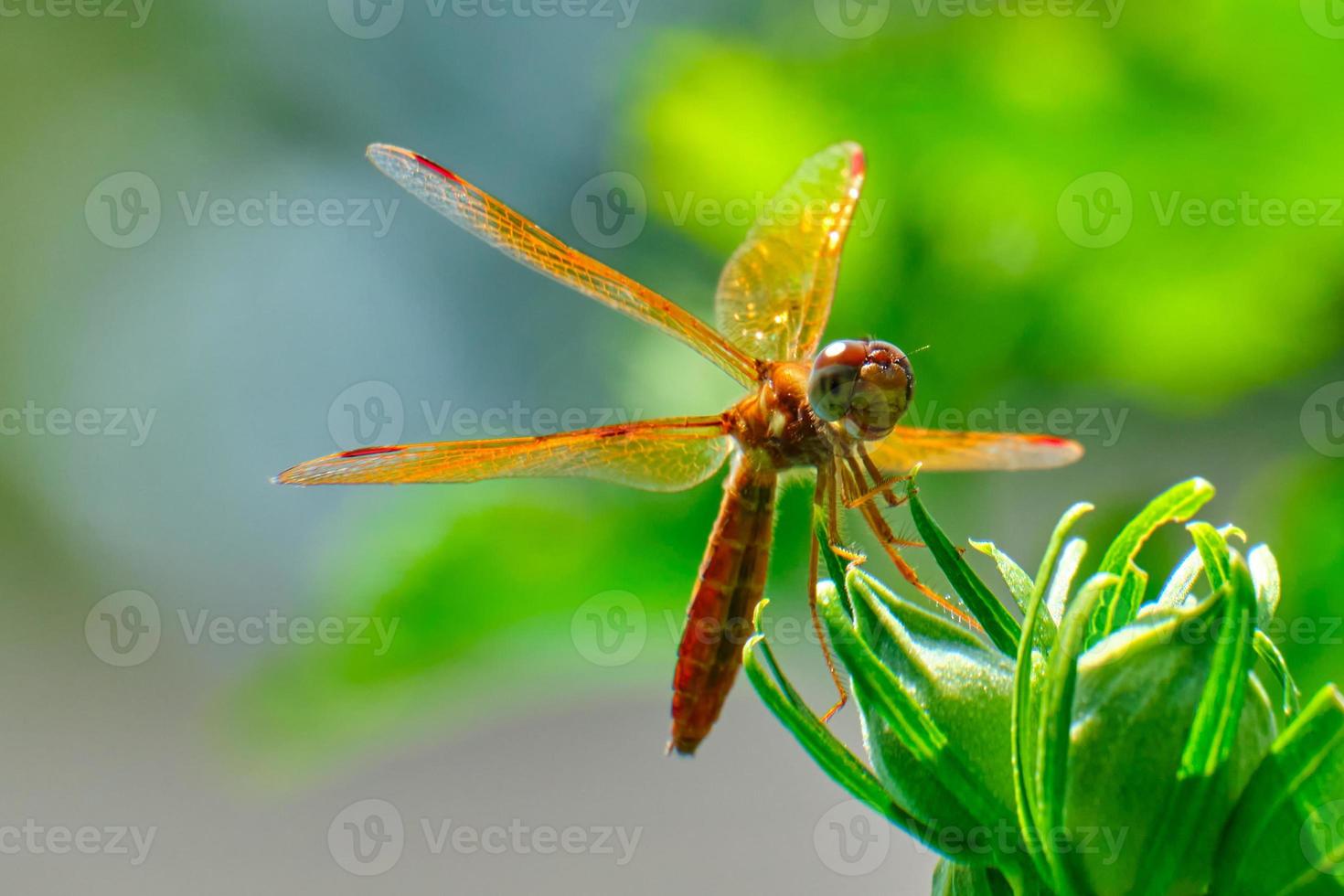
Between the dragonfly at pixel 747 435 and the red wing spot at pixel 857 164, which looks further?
the red wing spot at pixel 857 164

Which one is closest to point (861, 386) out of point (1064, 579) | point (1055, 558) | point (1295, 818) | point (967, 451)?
point (967, 451)

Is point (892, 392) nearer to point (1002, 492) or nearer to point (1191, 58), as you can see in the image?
point (1002, 492)

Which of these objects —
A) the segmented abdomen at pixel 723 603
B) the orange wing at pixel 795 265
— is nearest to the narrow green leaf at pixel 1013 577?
the segmented abdomen at pixel 723 603

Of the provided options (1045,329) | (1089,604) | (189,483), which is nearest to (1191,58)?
(1045,329)

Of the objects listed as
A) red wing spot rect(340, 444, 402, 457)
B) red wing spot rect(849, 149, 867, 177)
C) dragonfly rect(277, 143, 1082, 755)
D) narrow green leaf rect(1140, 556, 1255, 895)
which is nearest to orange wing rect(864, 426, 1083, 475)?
dragonfly rect(277, 143, 1082, 755)

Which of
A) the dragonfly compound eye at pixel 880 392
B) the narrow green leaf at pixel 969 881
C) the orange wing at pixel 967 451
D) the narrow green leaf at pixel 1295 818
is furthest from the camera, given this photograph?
the orange wing at pixel 967 451

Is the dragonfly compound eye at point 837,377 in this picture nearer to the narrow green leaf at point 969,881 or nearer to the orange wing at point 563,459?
the orange wing at point 563,459

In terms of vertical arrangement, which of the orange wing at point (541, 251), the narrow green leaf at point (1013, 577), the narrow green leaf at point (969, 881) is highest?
the orange wing at point (541, 251)

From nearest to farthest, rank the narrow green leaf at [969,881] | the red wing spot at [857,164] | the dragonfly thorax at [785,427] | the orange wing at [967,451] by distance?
the narrow green leaf at [969,881]
the dragonfly thorax at [785,427]
the orange wing at [967,451]
the red wing spot at [857,164]

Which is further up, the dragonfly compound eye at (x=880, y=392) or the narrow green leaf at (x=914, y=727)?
the dragonfly compound eye at (x=880, y=392)
